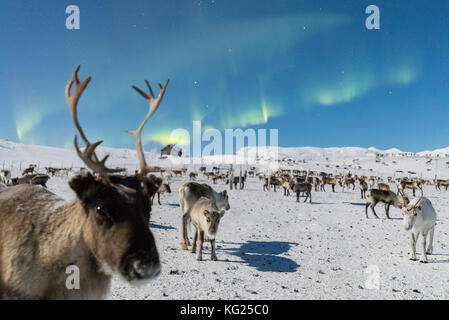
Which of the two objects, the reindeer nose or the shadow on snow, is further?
the shadow on snow

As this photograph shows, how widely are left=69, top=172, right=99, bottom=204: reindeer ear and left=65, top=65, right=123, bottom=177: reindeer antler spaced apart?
10 centimetres

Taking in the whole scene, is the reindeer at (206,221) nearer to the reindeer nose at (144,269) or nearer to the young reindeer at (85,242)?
the young reindeer at (85,242)

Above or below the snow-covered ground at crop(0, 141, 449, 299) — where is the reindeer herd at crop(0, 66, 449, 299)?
above

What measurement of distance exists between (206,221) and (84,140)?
5531 mm

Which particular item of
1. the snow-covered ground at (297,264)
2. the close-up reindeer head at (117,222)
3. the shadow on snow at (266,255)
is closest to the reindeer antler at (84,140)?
the close-up reindeer head at (117,222)

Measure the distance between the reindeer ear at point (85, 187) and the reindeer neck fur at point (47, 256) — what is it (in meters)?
0.19

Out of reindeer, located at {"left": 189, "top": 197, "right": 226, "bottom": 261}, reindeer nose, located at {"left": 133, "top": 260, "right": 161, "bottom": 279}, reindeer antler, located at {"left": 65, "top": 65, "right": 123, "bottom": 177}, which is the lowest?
reindeer, located at {"left": 189, "top": 197, "right": 226, "bottom": 261}

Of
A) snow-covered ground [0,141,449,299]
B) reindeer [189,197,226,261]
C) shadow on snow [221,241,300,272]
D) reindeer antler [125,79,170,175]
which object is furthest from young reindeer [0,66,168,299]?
shadow on snow [221,241,300,272]

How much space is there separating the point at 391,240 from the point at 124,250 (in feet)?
37.4

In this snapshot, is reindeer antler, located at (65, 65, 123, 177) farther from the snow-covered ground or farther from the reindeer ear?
the snow-covered ground

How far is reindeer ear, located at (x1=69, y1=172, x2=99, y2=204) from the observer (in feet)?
8.21

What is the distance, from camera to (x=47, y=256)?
2568 mm

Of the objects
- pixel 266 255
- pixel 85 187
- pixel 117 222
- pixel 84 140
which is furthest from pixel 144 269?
pixel 266 255
